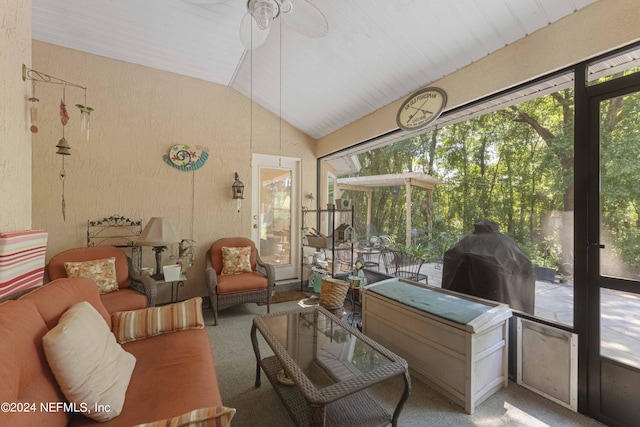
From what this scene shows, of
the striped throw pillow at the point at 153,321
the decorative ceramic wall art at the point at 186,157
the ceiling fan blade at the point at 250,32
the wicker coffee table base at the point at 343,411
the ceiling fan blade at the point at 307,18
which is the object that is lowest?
the wicker coffee table base at the point at 343,411

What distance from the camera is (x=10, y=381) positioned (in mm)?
820

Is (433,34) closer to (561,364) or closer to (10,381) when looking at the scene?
(561,364)

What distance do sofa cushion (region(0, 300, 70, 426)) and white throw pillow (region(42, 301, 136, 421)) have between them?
39 mm

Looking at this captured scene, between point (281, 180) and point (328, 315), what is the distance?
2.79m

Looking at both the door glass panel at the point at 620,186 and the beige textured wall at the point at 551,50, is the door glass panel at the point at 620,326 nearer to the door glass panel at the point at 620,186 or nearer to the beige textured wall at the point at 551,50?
the door glass panel at the point at 620,186

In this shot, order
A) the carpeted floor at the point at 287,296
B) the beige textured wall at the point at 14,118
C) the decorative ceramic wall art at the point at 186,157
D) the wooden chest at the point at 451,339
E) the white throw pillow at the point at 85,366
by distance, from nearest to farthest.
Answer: the white throw pillow at the point at 85,366, the beige textured wall at the point at 14,118, the wooden chest at the point at 451,339, the decorative ceramic wall art at the point at 186,157, the carpeted floor at the point at 287,296

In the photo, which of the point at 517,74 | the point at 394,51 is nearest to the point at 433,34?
the point at 394,51

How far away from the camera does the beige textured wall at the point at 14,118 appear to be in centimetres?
149

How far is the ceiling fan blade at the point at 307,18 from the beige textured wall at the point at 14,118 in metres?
1.63

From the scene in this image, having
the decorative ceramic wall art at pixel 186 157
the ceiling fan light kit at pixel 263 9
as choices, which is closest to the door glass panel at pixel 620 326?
the ceiling fan light kit at pixel 263 9

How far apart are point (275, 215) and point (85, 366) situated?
3.36 metres

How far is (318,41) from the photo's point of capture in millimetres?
2473

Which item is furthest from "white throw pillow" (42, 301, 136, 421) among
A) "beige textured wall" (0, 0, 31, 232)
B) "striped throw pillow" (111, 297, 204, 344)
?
"beige textured wall" (0, 0, 31, 232)

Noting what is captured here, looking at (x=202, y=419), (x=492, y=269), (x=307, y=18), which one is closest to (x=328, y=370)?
(x=202, y=419)
